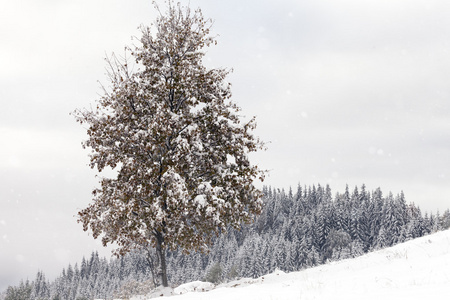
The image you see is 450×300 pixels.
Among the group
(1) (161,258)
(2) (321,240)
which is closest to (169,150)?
(1) (161,258)

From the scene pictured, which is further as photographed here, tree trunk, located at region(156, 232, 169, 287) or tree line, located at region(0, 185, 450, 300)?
tree line, located at region(0, 185, 450, 300)

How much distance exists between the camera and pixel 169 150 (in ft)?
48.3

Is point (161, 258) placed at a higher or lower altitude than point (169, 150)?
lower

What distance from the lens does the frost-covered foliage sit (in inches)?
559

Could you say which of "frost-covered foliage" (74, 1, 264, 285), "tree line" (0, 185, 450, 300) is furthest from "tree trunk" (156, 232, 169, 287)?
"tree line" (0, 185, 450, 300)

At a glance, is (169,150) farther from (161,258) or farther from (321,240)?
(321,240)

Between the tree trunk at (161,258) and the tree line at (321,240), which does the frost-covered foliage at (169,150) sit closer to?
the tree trunk at (161,258)

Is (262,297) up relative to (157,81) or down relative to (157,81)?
down

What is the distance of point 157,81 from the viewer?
604 inches

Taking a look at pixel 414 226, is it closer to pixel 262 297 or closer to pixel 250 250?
pixel 250 250

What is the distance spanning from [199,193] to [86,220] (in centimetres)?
501

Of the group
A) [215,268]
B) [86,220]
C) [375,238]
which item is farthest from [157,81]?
[375,238]

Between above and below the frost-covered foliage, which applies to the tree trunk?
below

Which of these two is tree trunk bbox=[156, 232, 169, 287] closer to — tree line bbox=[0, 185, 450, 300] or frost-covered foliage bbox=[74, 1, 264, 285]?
frost-covered foliage bbox=[74, 1, 264, 285]
